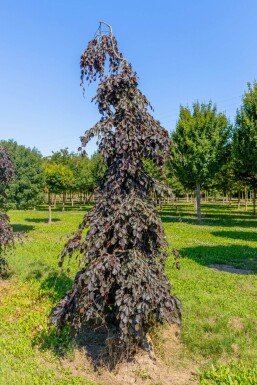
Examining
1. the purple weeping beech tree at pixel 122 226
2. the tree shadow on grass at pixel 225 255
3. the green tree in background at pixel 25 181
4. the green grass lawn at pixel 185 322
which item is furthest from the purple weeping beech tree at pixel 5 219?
the green tree in background at pixel 25 181

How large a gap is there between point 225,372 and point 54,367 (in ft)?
8.73

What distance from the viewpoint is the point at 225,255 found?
13.4m

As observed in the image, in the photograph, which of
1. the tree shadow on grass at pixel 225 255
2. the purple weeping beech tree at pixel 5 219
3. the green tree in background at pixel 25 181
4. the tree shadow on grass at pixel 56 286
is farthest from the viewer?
the green tree in background at pixel 25 181

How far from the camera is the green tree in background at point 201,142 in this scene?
2614 cm

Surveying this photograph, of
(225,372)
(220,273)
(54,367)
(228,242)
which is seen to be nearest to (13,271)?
(54,367)

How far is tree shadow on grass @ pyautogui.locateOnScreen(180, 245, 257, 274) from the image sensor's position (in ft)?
39.7

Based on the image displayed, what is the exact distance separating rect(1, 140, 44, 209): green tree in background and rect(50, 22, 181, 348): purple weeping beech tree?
669 inches

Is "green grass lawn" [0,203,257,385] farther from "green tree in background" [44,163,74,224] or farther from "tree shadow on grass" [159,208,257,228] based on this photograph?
"green tree in background" [44,163,74,224]

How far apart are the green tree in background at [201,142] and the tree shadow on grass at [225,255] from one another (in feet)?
37.3

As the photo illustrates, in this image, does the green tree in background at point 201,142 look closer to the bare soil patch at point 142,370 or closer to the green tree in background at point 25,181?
the green tree in background at point 25,181

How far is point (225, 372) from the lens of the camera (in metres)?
4.79

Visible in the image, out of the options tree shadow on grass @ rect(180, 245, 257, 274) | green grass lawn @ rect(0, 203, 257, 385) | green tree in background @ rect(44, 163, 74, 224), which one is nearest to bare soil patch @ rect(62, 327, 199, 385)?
green grass lawn @ rect(0, 203, 257, 385)

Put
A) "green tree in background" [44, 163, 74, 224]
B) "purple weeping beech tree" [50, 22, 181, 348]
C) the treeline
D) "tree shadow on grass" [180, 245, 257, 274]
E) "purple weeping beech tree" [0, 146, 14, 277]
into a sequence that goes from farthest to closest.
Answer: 1. "green tree in background" [44, 163, 74, 224]
2. the treeline
3. "tree shadow on grass" [180, 245, 257, 274]
4. "purple weeping beech tree" [0, 146, 14, 277]
5. "purple weeping beech tree" [50, 22, 181, 348]

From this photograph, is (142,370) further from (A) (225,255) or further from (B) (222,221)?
(B) (222,221)
